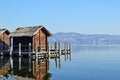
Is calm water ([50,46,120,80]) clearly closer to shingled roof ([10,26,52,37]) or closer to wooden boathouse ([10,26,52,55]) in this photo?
wooden boathouse ([10,26,52,55])

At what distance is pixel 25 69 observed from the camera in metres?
51.7

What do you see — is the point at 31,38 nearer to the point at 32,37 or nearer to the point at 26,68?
the point at 32,37

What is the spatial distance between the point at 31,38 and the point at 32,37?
1.41 feet

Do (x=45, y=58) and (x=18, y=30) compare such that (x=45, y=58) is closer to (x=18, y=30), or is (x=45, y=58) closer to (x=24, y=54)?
(x=24, y=54)

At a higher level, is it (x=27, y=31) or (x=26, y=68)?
(x=27, y=31)

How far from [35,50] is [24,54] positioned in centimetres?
236

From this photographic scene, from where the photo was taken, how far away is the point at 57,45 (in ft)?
238

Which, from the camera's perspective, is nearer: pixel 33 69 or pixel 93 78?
pixel 93 78

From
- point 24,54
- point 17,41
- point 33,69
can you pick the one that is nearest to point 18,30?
point 17,41

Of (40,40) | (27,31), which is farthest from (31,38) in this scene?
(40,40)

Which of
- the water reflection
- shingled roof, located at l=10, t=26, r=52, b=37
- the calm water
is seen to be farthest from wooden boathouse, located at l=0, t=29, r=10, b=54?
the calm water

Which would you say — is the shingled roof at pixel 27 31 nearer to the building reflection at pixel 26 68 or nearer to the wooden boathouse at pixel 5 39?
the wooden boathouse at pixel 5 39

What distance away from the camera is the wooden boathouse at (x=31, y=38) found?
69062 millimetres

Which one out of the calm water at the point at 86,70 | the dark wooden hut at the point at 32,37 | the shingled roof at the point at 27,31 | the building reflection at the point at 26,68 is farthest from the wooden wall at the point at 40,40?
the building reflection at the point at 26,68
